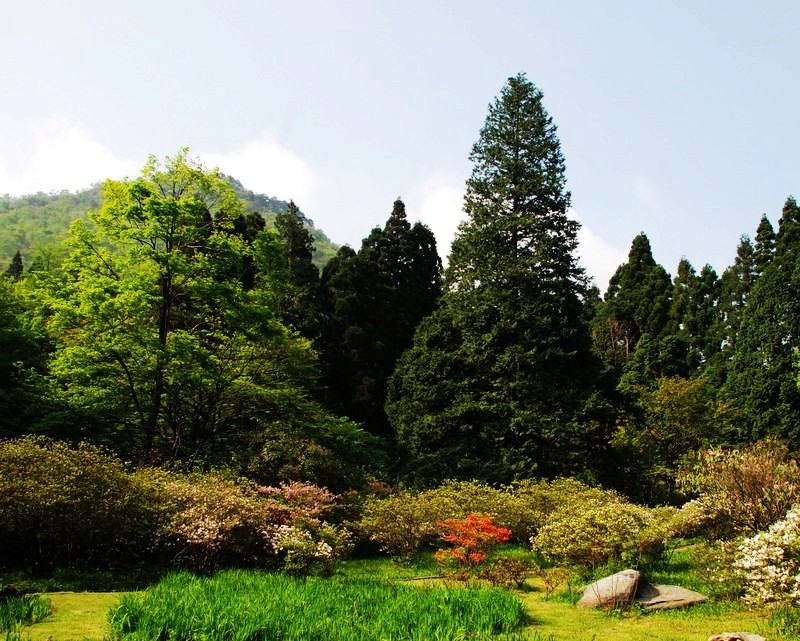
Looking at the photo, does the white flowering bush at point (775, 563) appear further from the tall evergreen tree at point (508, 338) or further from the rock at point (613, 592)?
the tall evergreen tree at point (508, 338)

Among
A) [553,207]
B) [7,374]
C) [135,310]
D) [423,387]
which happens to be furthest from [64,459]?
[553,207]

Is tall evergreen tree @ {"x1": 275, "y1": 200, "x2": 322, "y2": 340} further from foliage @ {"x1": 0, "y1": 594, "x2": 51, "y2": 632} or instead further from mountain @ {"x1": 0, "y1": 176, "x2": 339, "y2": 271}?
foliage @ {"x1": 0, "y1": 594, "x2": 51, "y2": 632}

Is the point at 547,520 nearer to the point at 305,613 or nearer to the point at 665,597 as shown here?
the point at 665,597

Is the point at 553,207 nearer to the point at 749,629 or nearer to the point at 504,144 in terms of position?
the point at 504,144

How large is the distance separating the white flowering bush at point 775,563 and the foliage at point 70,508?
33.7 ft

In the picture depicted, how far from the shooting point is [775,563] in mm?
8352

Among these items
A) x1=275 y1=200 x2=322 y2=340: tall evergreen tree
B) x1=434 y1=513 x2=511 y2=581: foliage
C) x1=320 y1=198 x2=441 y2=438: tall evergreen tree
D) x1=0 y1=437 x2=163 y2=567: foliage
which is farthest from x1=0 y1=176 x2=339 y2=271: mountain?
x1=434 y1=513 x2=511 y2=581: foliage

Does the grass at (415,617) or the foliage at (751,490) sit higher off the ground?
the foliage at (751,490)

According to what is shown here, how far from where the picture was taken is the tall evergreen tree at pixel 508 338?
77.4 ft

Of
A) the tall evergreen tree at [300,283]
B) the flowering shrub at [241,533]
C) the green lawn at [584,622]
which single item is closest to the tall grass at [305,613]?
the green lawn at [584,622]

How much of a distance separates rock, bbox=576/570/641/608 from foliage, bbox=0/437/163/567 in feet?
26.8

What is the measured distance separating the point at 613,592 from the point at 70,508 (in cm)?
941

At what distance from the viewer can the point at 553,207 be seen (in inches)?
1093

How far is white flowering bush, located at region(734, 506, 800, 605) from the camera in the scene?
26.1ft
